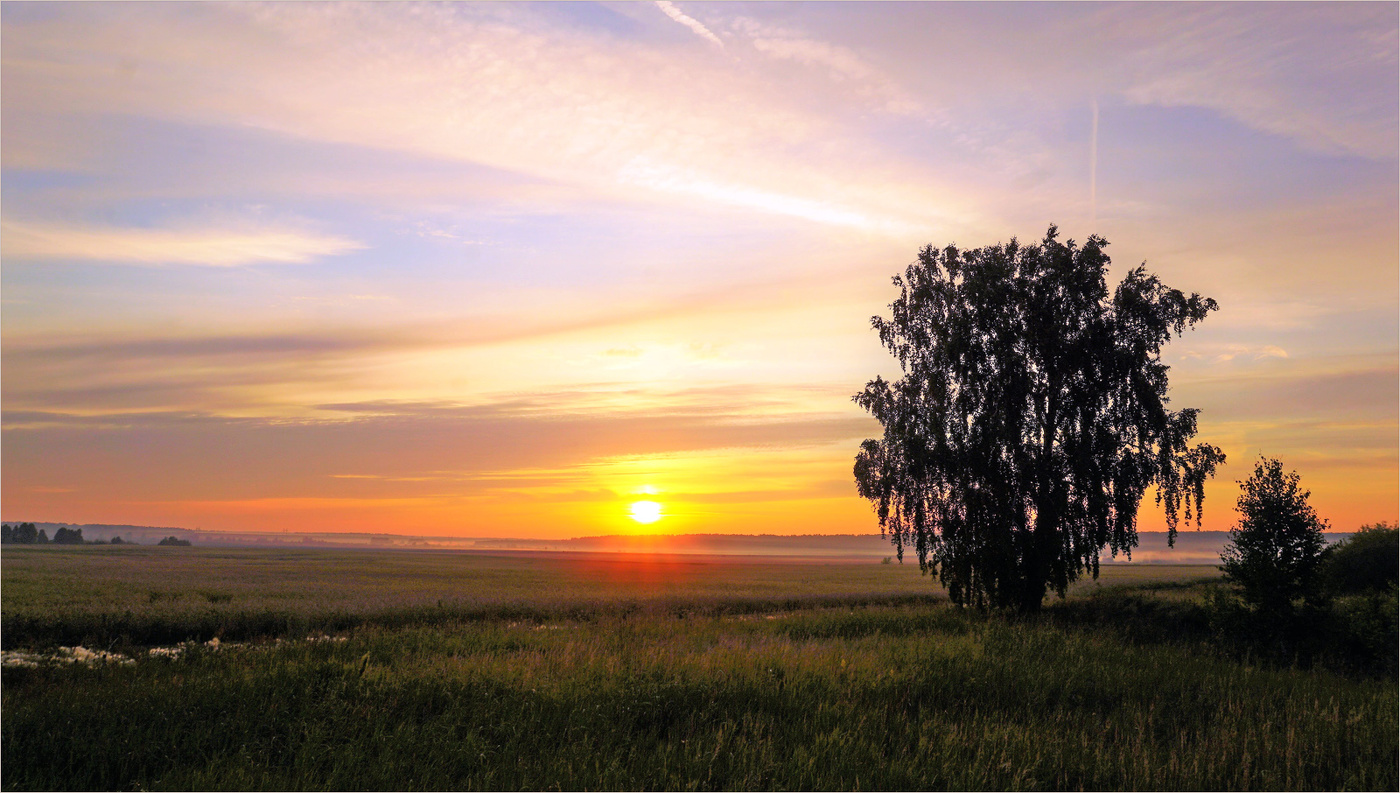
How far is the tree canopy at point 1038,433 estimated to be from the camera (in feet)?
88.1

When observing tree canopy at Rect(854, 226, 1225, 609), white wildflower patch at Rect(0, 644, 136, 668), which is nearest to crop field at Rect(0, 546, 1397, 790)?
white wildflower patch at Rect(0, 644, 136, 668)

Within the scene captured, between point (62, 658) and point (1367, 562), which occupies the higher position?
point (1367, 562)

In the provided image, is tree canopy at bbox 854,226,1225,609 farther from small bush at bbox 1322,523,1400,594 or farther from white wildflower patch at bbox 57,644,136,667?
white wildflower patch at bbox 57,644,136,667

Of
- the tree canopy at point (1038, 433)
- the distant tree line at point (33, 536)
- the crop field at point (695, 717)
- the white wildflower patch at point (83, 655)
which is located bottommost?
the distant tree line at point (33, 536)

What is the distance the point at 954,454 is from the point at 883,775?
802 inches

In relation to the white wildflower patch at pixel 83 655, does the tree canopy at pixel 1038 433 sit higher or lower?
higher

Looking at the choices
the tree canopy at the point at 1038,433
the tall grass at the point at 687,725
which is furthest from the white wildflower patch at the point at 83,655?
the tree canopy at the point at 1038,433

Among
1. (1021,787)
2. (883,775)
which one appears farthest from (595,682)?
(1021,787)

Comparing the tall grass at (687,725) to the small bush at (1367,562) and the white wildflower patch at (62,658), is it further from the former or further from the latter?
the small bush at (1367,562)

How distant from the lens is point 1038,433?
2786cm

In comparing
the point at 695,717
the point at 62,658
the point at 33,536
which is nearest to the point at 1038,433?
the point at 695,717

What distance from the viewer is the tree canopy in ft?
88.1

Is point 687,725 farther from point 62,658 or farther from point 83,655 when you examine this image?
point 83,655

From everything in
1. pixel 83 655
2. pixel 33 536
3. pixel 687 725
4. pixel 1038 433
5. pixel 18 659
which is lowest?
pixel 33 536
